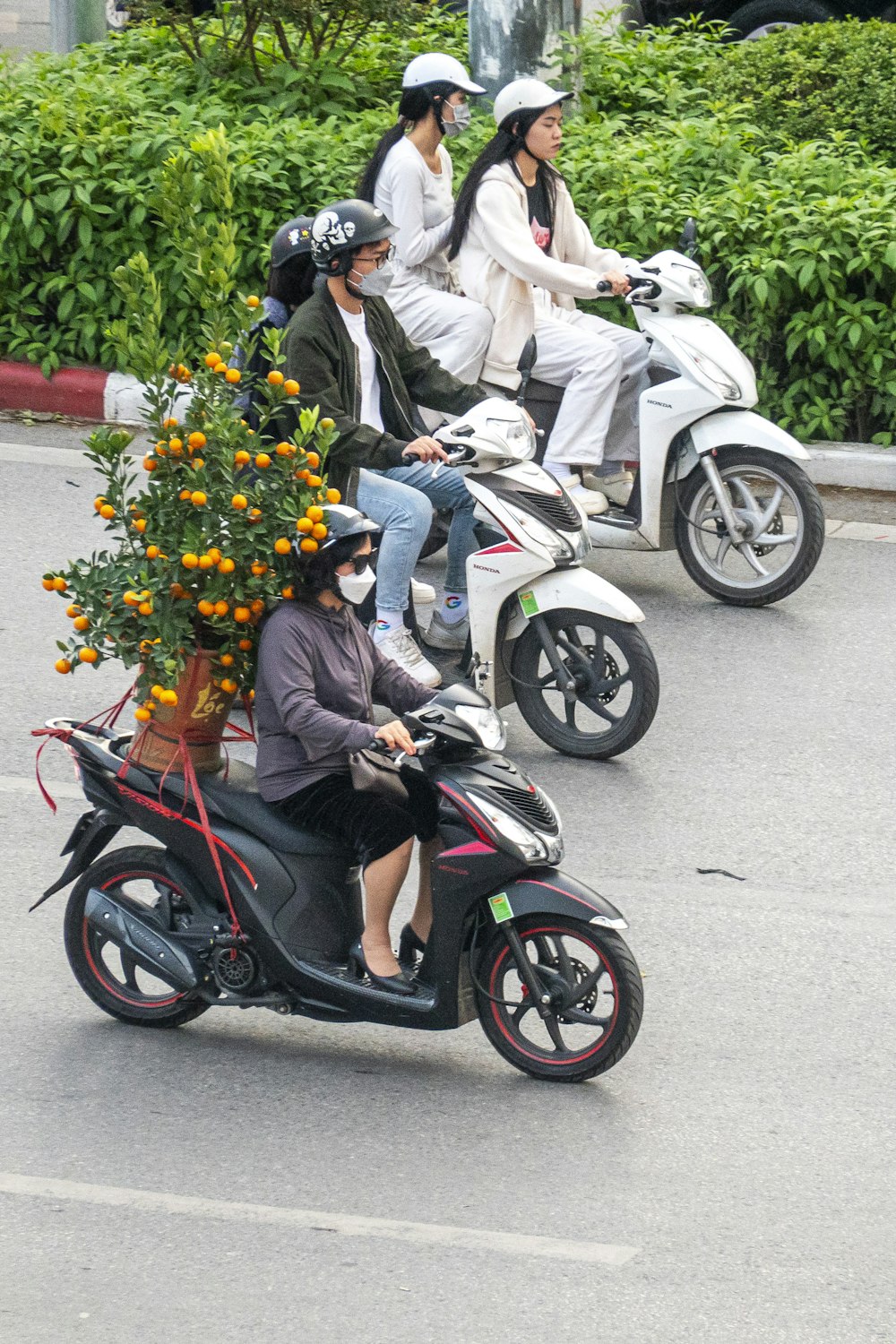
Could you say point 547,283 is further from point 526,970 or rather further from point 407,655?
point 526,970

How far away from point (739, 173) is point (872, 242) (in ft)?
3.48

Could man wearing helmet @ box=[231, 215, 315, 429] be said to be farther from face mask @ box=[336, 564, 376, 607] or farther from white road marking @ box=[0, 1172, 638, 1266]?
white road marking @ box=[0, 1172, 638, 1266]

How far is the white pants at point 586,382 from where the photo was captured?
24.8 ft

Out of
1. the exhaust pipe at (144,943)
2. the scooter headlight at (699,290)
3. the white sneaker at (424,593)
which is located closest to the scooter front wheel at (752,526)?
the scooter headlight at (699,290)

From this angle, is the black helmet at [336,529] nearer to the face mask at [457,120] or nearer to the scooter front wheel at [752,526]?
the scooter front wheel at [752,526]

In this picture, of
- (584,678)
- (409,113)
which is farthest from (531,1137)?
(409,113)

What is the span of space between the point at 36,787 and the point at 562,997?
2356mm

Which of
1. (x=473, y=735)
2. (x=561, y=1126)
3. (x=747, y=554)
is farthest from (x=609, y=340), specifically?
(x=561, y=1126)

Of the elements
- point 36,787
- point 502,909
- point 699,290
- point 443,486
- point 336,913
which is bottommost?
point 36,787

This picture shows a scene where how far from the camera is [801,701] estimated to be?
687 cm

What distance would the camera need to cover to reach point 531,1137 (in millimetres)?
4285

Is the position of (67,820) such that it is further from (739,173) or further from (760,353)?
(739,173)

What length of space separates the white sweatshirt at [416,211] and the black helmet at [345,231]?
1.60 meters

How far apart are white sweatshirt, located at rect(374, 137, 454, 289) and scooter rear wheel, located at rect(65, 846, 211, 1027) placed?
11.8 ft
